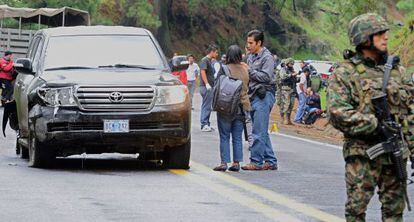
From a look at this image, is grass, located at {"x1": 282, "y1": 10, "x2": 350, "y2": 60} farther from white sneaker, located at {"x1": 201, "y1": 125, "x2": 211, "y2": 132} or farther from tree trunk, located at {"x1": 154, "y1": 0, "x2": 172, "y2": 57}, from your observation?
white sneaker, located at {"x1": 201, "y1": 125, "x2": 211, "y2": 132}

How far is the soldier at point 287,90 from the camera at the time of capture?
30339mm

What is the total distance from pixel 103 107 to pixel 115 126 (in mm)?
273

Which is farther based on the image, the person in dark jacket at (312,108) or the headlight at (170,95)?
the person in dark jacket at (312,108)

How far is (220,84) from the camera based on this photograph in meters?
14.4

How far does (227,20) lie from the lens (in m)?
65.7

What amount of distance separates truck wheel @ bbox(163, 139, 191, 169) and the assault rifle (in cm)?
692

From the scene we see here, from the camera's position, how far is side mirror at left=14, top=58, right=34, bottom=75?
48.5 feet

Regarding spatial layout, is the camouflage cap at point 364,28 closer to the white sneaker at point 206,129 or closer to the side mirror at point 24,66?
the side mirror at point 24,66

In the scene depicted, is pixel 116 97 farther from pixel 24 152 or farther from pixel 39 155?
pixel 24 152

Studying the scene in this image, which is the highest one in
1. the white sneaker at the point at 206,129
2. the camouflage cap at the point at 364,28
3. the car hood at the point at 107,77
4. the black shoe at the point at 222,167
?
the camouflage cap at the point at 364,28

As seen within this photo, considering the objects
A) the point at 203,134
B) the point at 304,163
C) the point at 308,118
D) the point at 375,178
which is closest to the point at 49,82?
the point at 304,163

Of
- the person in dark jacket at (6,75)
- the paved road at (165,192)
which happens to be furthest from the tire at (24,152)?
the person in dark jacket at (6,75)

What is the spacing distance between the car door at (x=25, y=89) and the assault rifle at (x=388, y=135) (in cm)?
777

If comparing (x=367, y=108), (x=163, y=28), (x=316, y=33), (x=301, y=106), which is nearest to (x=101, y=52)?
(x=367, y=108)
